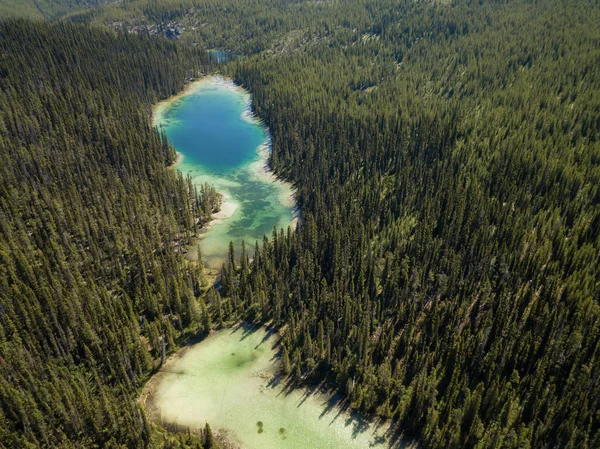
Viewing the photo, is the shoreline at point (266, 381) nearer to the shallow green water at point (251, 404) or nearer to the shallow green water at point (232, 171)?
the shallow green water at point (251, 404)

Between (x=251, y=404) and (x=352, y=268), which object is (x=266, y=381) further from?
(x=352, y=268)

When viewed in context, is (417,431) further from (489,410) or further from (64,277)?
(64,277)

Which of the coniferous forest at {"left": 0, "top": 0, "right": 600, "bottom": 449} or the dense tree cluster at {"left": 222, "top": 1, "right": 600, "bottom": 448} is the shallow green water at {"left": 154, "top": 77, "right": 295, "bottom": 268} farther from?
the dense tree cluster at {"left": 222, "top": 1, "right": 600, "bottom": 448}

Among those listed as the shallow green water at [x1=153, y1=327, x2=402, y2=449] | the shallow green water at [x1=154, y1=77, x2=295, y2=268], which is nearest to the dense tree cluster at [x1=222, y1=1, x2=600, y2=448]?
the shallow green water at [x1=153, y1=327, x2=402, y2=449]

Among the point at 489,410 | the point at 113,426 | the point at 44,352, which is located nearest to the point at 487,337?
the point at 489,410

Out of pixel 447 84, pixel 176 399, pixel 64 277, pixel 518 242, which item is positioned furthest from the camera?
pixel 447 84

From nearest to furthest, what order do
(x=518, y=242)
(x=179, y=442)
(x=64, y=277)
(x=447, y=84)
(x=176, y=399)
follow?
(x=179, y=442) < (x=176, y=399) < (x=64, y=277) < (x=518, y=242) < (x=447, y=84)
